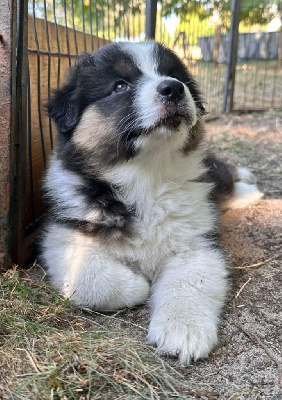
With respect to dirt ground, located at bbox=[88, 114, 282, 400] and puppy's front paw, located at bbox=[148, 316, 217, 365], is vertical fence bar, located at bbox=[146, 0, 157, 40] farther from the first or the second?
puppy's front paw, located at bbox=[148, 316, 217, 365]

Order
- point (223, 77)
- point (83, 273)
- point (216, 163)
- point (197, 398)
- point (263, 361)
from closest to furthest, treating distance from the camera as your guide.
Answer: point (197, 398) < point (263, 361) < point (83, 273) < point (216, 163) < point (223, 77)

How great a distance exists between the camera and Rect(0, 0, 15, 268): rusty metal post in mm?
2711

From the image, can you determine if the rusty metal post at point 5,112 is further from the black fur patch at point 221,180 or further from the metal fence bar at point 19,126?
the black fur patch at point 221,180

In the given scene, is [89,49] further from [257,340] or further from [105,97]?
[257,340]

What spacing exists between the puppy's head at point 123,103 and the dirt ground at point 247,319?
3.41 ft

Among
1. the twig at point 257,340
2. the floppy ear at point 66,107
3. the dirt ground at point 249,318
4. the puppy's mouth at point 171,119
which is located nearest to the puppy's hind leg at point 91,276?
the dirt ground at point 249,318

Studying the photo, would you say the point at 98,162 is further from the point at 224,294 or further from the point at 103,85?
the point at 224,294

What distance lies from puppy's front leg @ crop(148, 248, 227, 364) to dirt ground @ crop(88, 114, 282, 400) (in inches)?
3.3

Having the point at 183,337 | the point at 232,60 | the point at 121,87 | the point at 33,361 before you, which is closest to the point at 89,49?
the point at 121,87

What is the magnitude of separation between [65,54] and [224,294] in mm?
2755

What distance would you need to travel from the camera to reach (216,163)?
174 inches

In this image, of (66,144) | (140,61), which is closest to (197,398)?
(66,144)

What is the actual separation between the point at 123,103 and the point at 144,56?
45 cm

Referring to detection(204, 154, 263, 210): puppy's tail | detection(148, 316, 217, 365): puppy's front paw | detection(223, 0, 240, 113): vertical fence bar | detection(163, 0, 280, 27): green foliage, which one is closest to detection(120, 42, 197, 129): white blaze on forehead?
detection(148, 316, 217, 365): puppy's front paw
